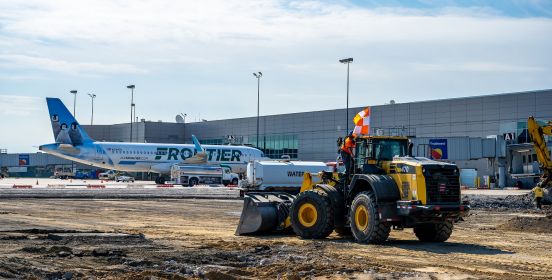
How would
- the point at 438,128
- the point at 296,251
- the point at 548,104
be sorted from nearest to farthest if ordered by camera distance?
the point at 296,251 < the point at 548,104 < the point at 438,128

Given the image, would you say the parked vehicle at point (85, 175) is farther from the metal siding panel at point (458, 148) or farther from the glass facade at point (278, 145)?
the metal siding panel at point (458, 148)

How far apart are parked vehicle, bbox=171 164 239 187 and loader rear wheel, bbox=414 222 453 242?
61.0 m

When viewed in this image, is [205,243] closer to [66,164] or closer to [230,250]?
[230,250]

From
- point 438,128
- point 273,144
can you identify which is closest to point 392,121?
point 438,128

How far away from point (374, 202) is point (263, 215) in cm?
383

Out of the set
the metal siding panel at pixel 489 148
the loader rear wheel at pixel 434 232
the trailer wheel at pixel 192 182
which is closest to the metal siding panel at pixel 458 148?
the metal siding panel at pixel 489 148

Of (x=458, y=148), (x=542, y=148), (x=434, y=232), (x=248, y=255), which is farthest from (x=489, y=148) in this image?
(x=248, y=255)

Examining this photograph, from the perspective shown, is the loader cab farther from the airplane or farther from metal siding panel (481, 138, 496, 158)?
the airplane

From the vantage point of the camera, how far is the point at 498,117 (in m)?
83.9

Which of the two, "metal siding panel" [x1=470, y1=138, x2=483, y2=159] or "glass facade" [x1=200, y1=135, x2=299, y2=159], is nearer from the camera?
"metal siding panel" [x1=470, y1=138, x2=483, y2=159]

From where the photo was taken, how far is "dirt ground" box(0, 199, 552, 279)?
1409 centimetres

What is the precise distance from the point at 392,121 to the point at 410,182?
75.2m

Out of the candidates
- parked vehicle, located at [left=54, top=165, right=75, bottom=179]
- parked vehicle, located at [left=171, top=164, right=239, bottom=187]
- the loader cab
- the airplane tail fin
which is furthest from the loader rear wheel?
parked vehicle, located at [left=54, top=165, right=75, bottom=179]

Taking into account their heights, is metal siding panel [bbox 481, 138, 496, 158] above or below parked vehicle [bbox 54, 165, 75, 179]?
above
